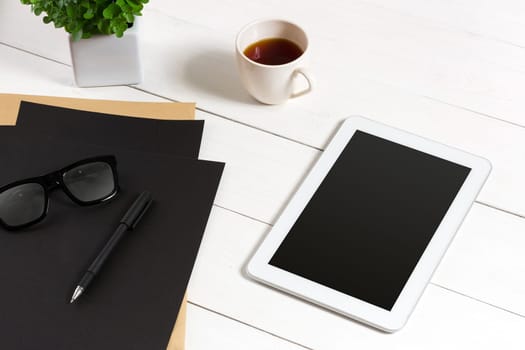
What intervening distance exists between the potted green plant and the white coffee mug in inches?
5.8

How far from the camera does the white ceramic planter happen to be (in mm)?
1138

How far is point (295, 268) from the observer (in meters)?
0.98

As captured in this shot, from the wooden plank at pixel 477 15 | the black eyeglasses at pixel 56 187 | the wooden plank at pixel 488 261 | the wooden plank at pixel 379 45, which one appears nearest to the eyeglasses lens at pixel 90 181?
the black eyeglasses at pixel 56 187

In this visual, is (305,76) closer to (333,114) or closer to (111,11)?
(333,114)

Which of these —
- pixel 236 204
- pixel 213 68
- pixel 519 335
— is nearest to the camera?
pixel 519 335

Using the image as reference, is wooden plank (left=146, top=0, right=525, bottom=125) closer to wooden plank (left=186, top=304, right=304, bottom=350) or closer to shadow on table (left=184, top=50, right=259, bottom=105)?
shadow on table (left=184, top=50, right=259, bottom=105)

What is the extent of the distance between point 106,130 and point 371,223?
37cm

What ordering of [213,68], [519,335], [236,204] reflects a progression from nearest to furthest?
[519,335] → [236,204] → [213,68]

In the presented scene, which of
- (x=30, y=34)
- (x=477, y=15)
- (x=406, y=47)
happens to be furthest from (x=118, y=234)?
(x=477, y=15)

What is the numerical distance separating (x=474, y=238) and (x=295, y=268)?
0.23 meters

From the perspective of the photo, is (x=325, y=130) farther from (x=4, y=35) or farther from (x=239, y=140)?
(x=4, y=35)

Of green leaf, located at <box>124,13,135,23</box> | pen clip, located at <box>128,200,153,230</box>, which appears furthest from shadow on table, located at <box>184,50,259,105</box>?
pen clip, located at <box>128,200,153,230</box>

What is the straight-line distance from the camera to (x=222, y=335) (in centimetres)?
94

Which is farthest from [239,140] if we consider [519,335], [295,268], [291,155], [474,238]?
[519,335]
